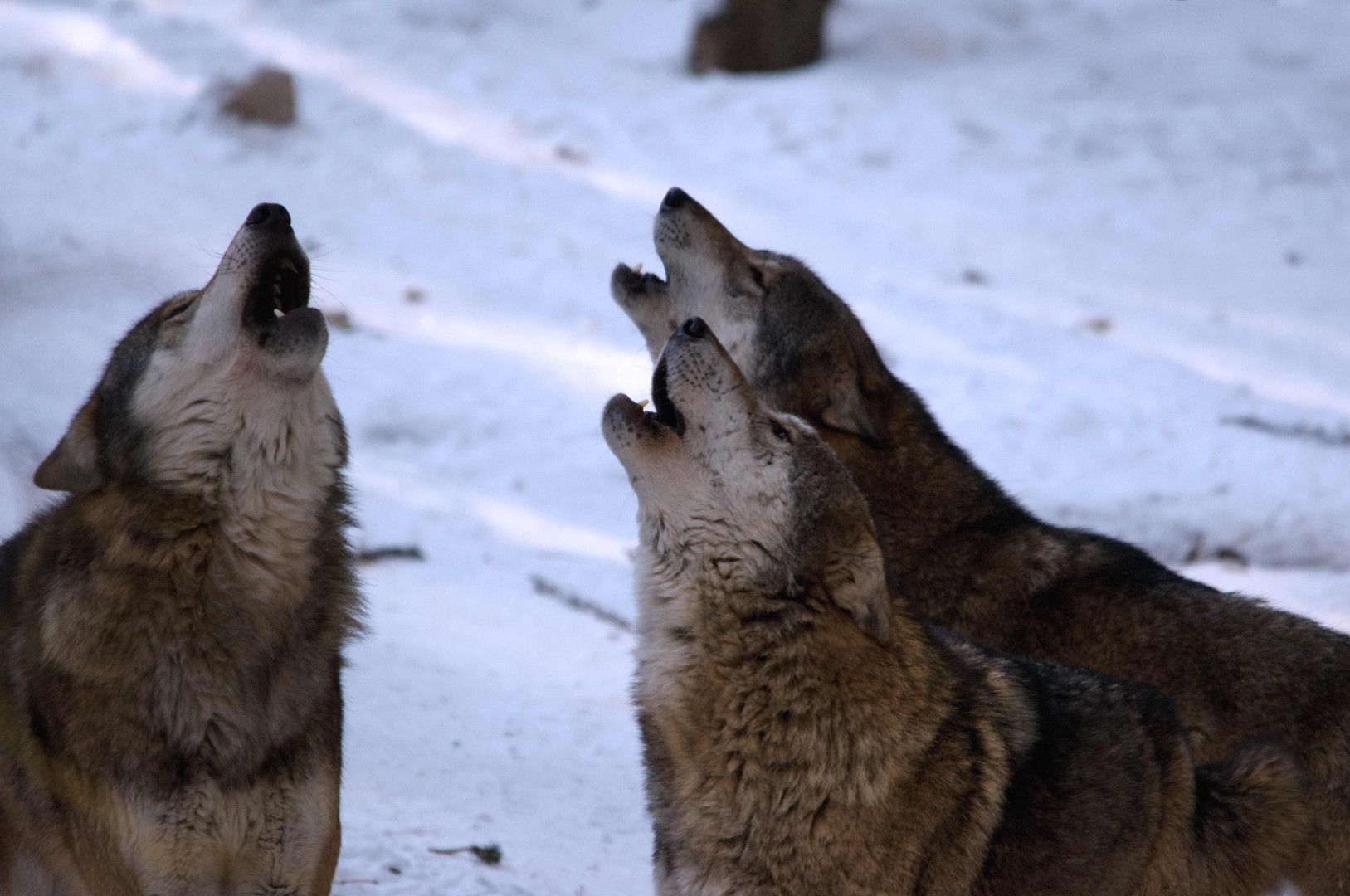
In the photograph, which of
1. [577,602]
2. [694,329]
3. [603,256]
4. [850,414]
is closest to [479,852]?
[850,414]

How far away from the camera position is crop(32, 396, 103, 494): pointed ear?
3.70m

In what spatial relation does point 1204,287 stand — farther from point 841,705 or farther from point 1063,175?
point 841,705

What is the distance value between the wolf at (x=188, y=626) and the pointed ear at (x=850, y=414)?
1935mm

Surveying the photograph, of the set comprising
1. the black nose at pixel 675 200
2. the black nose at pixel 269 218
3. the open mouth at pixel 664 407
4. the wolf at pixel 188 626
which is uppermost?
the black nose at pixel 269 218

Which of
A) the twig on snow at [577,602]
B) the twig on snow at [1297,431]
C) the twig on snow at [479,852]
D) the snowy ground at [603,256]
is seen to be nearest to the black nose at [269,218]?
the snowy ground at [603,256]

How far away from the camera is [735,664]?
3424 millimetres

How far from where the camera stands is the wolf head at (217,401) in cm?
370

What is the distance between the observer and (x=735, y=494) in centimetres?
353

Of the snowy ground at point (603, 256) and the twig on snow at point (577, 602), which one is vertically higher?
the snowy ground at point (603, 256)

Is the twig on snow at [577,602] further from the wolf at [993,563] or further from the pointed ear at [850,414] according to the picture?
the pointed ear at [850,414]

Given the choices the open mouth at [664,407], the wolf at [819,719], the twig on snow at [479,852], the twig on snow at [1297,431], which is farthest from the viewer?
the twig on snow at [1297,431]

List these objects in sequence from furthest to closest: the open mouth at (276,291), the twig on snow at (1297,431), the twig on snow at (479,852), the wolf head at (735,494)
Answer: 1. the twig on snow at (1297,431)
2. the twig on snow at (479,852)
3. the open mouth at (276,291)
4. the wolf head at (735,494)

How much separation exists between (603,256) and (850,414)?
24.8 feet

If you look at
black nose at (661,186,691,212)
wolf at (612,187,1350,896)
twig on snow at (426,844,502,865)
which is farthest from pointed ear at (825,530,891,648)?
black nose at (661,186,691,212)
